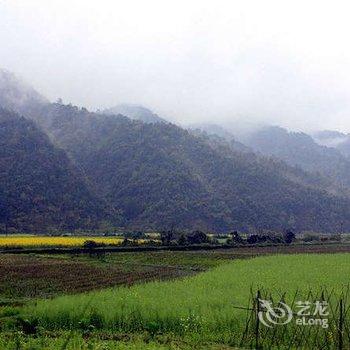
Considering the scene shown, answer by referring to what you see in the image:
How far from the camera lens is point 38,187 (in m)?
126

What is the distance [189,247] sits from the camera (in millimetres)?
71250

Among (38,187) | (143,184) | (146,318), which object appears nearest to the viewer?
(146,318)

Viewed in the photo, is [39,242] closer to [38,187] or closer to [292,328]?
[38,187]

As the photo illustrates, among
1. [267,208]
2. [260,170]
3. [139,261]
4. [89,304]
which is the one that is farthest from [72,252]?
[260,170]

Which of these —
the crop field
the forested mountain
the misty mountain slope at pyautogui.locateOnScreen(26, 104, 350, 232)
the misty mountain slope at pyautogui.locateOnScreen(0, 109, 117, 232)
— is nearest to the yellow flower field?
the misty mountain slope at pyautogui.locateOnScreen(0, 109, 117, 232)

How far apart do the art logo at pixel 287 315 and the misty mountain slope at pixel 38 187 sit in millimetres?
97590

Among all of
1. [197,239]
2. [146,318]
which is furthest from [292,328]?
[197,239]

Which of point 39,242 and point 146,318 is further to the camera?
point 39,242

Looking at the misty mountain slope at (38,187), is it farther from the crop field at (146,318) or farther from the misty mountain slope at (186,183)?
the crop field at (146,318)

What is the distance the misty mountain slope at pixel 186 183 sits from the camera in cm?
14662

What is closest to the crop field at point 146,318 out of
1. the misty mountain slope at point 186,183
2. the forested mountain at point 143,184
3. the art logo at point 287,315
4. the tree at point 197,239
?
the art logo at point 287,315

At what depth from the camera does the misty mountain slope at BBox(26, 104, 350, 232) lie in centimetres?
14662

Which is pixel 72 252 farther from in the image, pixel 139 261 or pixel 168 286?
pixel 168 286

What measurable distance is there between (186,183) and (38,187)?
48.3 m
